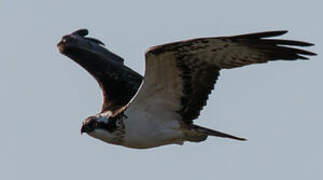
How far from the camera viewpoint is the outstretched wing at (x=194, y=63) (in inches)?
452

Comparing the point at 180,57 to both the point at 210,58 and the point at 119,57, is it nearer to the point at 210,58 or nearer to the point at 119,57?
the point at 210,58

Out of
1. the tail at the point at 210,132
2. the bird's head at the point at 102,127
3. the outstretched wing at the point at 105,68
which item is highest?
the outstretched wing at the point at 105,68

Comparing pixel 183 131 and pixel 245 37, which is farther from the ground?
pixel 245 37

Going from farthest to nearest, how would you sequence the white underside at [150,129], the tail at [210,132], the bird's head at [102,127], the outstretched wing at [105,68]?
1. the outstretched wing at [105,68]
2. the bird's head at [102,127]
3. the white underside at [150,129]
4. the tail at [210,132]

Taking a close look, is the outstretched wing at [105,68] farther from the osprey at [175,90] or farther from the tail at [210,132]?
the tail at [210,132]

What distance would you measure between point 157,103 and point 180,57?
92cm

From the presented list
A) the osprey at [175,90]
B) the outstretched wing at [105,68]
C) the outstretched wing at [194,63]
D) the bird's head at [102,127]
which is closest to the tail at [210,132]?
the osprey at [175,90]

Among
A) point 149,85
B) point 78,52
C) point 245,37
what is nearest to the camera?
point 245,37

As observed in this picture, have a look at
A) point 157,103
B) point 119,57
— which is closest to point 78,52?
point 119,57

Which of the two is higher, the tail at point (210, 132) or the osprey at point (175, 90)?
the osprey at point (175, 90)

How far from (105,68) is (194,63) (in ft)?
9.45

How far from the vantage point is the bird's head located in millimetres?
12641

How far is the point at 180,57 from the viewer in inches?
464

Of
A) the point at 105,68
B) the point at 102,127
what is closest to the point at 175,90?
the point at 102,127
